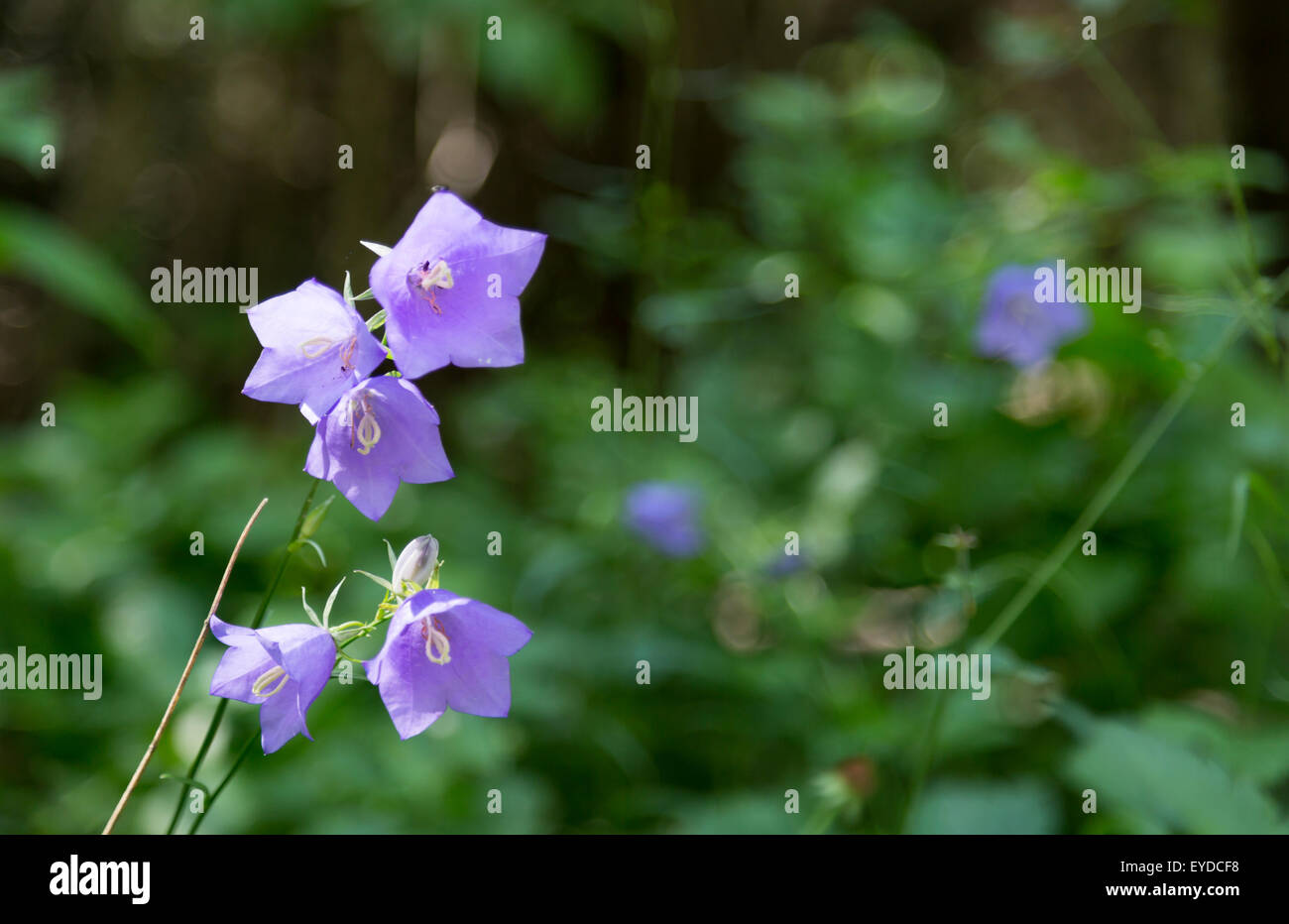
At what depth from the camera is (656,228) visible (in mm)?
2717

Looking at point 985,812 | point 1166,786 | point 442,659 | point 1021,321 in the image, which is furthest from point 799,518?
point 442,659

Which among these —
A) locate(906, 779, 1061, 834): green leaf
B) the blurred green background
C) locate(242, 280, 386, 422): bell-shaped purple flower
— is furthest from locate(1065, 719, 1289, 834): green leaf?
locate(242, 280, 386, 422): bell-shaped purple flower

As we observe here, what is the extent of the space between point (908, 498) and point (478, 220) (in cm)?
207

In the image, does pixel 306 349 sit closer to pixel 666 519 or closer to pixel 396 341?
pixel 396 341

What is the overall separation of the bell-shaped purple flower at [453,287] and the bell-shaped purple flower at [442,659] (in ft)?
0.74

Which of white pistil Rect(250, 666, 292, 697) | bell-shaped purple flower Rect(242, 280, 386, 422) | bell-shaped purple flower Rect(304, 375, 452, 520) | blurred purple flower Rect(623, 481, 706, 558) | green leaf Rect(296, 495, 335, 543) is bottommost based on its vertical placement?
white pistil Rect(250, 666, 292, 697)

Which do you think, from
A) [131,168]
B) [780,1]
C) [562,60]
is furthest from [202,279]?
[780,1]

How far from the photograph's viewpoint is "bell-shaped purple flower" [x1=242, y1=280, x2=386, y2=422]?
0.93 metres

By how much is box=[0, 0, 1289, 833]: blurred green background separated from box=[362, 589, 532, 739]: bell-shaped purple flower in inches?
29.7

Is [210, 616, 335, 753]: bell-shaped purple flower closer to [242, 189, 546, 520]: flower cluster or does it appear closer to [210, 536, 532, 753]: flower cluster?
[210, 536, 532, 753]: flower cluster

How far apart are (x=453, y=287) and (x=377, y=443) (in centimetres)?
18

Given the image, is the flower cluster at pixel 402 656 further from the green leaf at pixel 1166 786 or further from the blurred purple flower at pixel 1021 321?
the blurred purple flower at pixel 1021 321

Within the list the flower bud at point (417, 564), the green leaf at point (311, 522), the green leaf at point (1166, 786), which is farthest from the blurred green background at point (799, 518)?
the green leaf at point (311, 522)

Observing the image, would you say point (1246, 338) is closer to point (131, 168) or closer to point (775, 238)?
point (775, 238)
